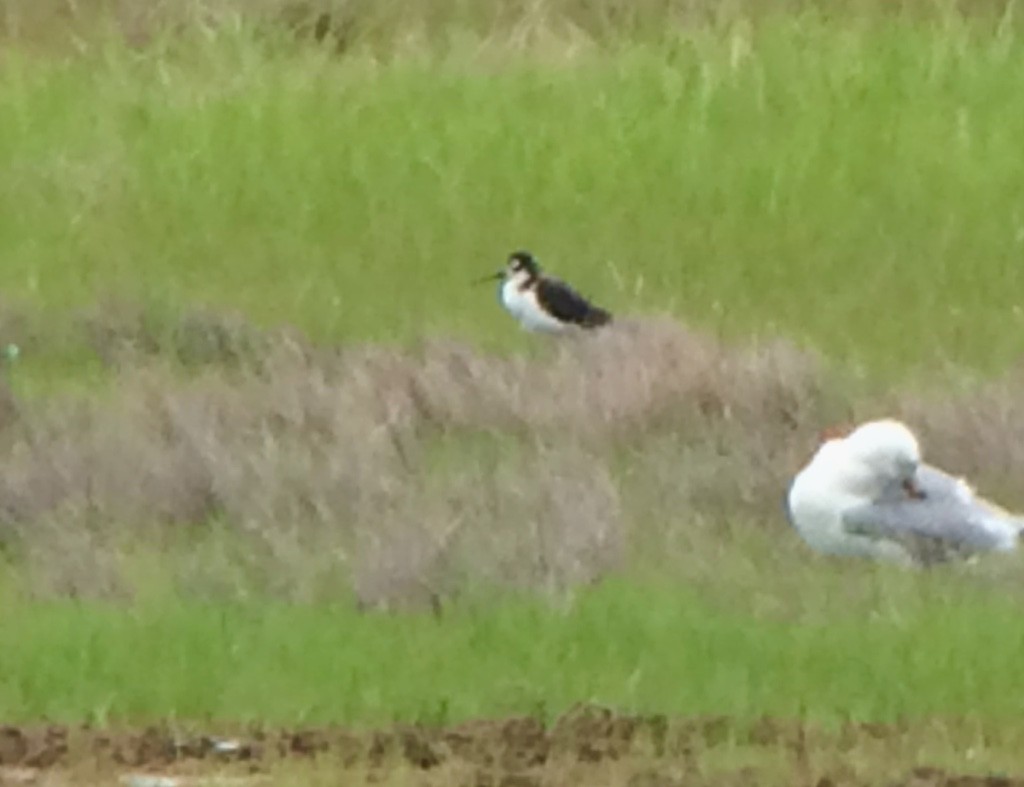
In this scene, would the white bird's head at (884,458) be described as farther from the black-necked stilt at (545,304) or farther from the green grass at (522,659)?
the black-necked stilt at (545,304)

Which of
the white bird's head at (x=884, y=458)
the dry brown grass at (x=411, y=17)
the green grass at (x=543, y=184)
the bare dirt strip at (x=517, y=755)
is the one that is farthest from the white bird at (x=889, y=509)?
the dry brown grass at (x=411, y=17)

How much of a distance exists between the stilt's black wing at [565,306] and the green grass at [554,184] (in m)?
0.38

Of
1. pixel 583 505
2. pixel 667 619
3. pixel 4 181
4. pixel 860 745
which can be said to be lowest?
pixel 860 745

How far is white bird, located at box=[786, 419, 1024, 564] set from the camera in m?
9.18

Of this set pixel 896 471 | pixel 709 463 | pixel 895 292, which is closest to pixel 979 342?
pixel 895 292

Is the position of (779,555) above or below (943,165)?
below

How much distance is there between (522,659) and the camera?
7855 mm

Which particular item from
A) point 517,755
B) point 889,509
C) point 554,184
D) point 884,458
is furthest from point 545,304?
point 517,755

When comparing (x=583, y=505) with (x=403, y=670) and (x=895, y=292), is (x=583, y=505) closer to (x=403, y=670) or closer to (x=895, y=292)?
(x=403, y=670)

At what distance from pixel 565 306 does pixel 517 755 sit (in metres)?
6.46

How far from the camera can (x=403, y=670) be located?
777 centimetres

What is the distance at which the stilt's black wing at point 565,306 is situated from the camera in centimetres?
1336

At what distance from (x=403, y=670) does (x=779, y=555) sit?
1.99m

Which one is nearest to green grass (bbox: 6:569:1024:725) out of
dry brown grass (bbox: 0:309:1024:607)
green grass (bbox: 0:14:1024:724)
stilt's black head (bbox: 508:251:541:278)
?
dry brown grass (bbox: 0:309:1024:607)
